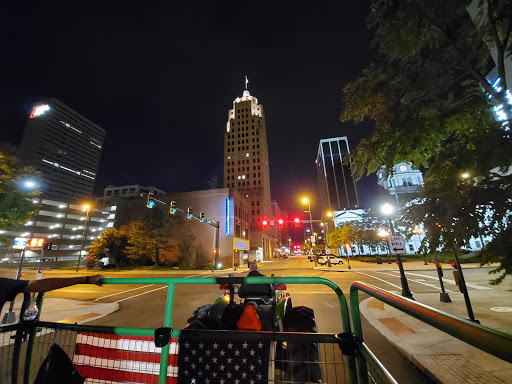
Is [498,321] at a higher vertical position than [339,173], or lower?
lower

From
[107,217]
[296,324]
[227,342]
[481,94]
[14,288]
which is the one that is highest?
[107,217]

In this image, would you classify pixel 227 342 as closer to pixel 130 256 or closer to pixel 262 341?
pixel 262 341

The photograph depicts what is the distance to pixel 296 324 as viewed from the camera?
385 cm

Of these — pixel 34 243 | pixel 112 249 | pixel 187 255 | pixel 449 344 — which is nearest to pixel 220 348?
pixel 449 344

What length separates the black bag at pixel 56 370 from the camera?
226 cm

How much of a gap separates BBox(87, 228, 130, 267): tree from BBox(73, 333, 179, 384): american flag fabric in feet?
137

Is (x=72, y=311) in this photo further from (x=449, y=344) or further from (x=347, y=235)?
(x=347, y=235)

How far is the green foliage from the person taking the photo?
35406 mm

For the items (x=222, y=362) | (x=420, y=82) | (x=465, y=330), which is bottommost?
(x=222, y=362)

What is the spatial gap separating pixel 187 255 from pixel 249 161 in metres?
53.9

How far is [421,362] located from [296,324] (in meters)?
2.74

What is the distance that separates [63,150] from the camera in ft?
442

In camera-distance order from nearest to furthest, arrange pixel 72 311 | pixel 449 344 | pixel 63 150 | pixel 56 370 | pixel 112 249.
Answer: pixel 56 370, pixel 449 344, pixel 72 311, pixel 112 249, pixel 63 150

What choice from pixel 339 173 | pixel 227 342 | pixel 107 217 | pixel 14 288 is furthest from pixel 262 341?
pixel 339 173
